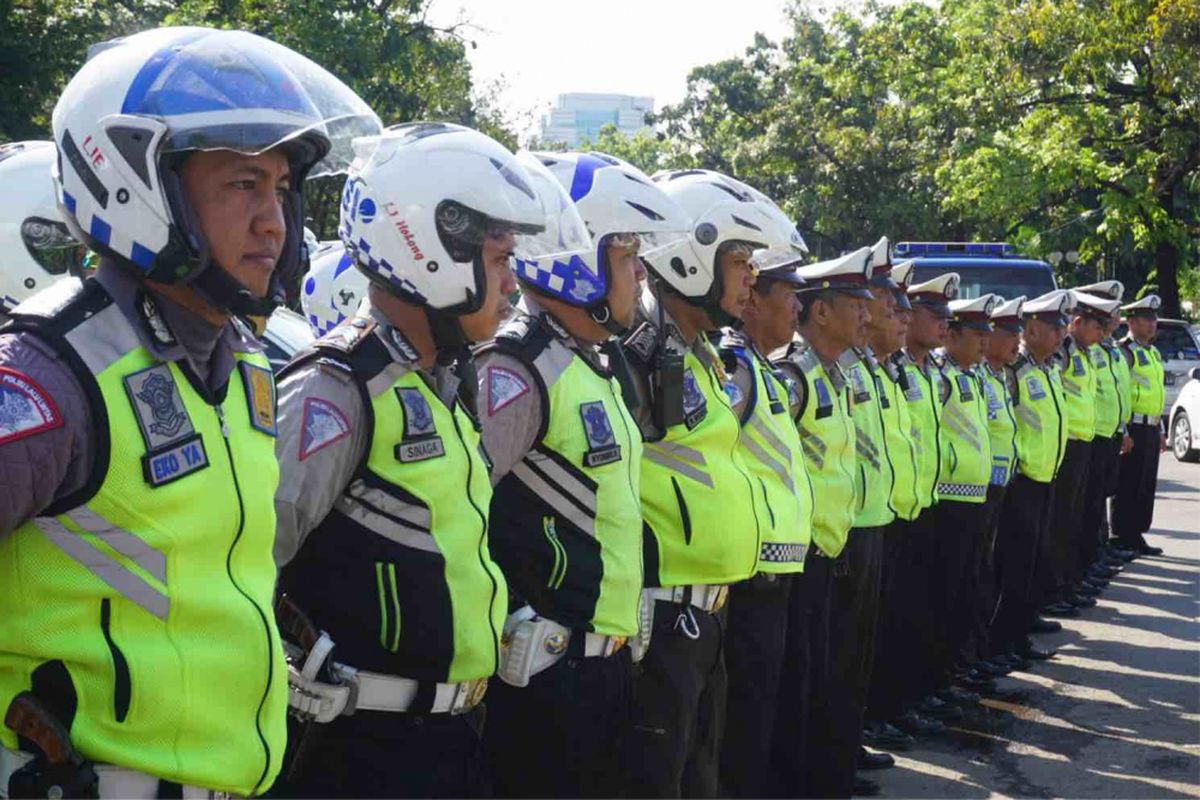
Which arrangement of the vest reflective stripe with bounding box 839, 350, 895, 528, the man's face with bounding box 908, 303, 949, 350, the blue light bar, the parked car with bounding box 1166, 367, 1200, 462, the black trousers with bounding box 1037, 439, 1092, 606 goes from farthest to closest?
the parked car with bounding box 1166, 367, 1200, 462 < the blue light bar < the black trousers with bounding box 1037, 439, 1092, 606 < the man's face with bounding box 908, 303, 949, 350 < the vest reflective stripe with bounding box 839, 350, 895, 528

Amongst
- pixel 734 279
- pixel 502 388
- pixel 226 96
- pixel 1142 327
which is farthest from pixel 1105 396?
pixel 226 96

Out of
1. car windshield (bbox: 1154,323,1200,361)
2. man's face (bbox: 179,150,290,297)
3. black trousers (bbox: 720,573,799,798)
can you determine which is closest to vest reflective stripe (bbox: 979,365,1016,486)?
black trousers (bbox: 720,573,799,798)

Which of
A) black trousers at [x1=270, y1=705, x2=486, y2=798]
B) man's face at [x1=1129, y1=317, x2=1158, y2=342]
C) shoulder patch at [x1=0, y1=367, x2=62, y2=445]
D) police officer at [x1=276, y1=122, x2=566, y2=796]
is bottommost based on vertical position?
black trousers at [x1=270, y1=705, x2=486, y2=798]

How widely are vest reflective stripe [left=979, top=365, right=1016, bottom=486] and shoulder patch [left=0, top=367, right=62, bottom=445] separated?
8149 millimetres

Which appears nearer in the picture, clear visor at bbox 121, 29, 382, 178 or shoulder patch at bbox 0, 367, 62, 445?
shoulder patch at bbox 0, 367, 62, 445

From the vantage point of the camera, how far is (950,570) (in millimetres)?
9227

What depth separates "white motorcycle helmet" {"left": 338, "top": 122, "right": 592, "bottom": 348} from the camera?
3.79m

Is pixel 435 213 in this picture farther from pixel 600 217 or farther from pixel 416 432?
pixel 600 217

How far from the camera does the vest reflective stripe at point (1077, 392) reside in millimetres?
12172

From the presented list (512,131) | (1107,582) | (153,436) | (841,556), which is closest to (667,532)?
(841,556)

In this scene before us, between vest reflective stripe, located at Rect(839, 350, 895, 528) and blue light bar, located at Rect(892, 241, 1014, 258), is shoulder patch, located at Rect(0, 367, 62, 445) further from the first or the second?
blue light bar, located at Rect(892, 241, 1014, 258)

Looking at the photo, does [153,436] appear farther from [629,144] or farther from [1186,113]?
[629,144]

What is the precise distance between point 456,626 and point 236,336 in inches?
34.8

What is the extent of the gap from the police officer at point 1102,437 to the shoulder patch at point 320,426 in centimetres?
1058
